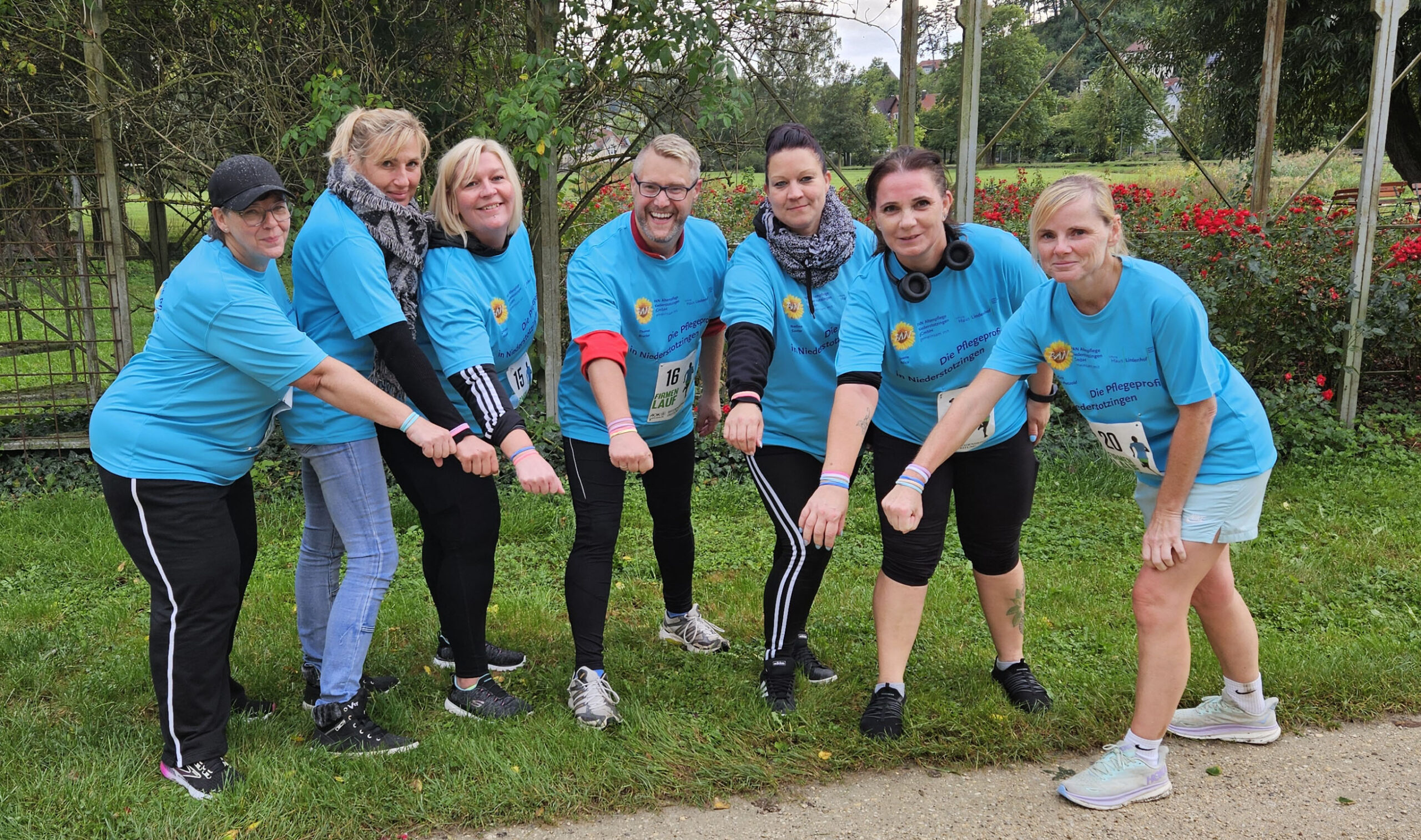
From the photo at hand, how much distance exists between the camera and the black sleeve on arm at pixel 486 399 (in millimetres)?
3057

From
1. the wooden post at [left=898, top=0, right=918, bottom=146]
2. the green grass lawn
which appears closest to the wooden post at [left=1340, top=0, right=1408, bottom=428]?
the green grass lawn

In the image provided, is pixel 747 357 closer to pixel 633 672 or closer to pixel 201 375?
pixel 633 672

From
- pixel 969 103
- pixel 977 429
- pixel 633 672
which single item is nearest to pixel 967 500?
pixel 977 429

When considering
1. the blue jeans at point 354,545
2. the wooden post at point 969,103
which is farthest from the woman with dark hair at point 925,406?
the wooden post at point 969,103

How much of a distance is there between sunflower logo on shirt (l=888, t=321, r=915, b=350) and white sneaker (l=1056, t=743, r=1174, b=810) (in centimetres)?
135

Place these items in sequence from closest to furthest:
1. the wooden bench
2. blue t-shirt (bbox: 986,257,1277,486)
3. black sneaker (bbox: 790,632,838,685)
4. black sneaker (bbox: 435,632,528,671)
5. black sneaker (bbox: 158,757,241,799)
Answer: blue t-shirt (bbox: 986,257,1277,486)
black sneaker (bbox: 158,757,241,799)
black sneaker (bbox: 790,632,838,685)
black sneaker (bbox: 435,632,528,671)
the wooden bench

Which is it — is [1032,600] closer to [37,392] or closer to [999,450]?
[999,450]

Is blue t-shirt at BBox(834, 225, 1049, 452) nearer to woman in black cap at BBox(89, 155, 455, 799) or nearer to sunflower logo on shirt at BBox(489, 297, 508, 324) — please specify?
sunflower logo on shirt at BBox(489, 297, 508, 324)

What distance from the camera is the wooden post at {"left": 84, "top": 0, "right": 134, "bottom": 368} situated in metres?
5.89

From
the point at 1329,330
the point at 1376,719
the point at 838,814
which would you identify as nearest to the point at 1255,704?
the point at 1376,719

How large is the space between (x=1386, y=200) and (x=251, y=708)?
1183 centimetres

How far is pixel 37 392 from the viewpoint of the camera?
663cm

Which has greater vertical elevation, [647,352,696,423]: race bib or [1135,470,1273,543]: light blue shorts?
[647,352,696,423]: race bib

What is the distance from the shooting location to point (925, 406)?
326cm
